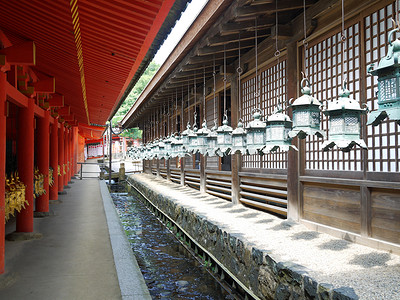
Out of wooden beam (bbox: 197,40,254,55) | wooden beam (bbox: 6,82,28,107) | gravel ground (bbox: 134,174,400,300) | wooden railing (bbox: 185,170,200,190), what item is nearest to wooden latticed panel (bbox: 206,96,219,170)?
wooden railing (bbox: 185,170,200,190)

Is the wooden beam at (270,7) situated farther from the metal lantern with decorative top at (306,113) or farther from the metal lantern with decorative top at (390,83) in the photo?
the metal lantern with decorative top at (390,83)

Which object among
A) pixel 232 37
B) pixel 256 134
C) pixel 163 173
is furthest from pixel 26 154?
pixel 163 173

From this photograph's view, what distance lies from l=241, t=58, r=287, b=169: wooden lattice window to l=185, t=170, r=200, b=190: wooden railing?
504 centimetres

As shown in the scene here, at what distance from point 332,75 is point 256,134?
187 centimetres

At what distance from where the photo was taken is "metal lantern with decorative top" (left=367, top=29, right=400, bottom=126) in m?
A: 2.86

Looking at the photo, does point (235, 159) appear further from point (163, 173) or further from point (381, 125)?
point (163, 173)

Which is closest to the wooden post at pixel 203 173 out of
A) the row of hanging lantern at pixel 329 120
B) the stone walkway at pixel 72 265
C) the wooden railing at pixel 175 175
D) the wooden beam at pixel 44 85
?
the stone walkway at pixel 72 265

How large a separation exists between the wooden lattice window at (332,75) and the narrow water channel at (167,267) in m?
3.13

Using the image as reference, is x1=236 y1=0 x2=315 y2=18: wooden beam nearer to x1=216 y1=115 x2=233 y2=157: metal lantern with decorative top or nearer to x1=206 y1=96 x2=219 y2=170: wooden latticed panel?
x1=216 y1=115 x2=233 y2=157: metal lantern with decorative top

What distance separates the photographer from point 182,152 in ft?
33.1

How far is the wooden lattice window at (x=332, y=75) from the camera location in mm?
5758

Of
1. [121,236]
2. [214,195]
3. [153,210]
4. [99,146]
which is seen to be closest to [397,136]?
[121,236]

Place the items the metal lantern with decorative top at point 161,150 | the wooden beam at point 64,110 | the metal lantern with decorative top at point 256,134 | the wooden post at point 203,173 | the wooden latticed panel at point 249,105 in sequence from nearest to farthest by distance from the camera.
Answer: the metal lantern with decorative top at point 256,134, the wooden latticed panel at point 249,105, the metal lantern with decorative top at point 161,150, the wooden post at point 203,173, the wooden beam at point 64,110

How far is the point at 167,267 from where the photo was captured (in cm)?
845
